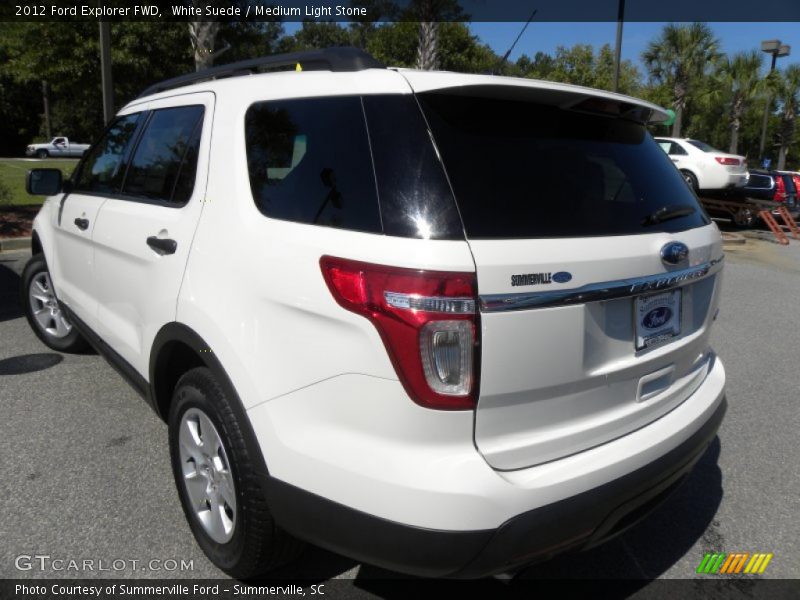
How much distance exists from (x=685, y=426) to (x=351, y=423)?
1253mm

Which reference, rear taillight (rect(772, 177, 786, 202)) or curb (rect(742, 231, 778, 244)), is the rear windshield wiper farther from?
rear taillight (rect(772, 177, 786, 202))

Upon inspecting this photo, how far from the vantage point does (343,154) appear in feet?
6.46

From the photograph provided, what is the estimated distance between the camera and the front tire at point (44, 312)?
4.58 meters

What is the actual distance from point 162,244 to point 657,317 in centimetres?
189

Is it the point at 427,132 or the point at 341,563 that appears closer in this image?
the point at 427,132

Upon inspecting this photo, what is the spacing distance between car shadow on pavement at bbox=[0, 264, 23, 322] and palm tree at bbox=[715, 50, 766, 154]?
4069 cm

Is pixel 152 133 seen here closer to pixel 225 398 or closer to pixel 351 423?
pixel 225 398

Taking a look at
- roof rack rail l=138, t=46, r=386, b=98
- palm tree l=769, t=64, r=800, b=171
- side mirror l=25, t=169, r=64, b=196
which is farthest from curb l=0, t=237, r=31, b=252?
palm tree l=769, t=64, r=800, b=171

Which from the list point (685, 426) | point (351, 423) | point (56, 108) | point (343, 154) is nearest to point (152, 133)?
point (343, 154)

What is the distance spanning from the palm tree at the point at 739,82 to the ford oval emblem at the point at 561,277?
42567 mm

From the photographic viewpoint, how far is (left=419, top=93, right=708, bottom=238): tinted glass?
1.83 metres

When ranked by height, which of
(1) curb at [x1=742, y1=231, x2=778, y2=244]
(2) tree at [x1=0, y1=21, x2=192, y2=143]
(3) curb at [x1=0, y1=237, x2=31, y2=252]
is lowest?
(1) curb at [x1=742, y1=231, x2=778, y2=244]

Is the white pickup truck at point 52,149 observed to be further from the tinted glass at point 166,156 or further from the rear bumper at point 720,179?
the tinted glass at point 166,156

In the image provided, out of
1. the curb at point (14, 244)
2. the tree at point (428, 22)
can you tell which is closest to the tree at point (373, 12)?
the tree at point (428, 22)
